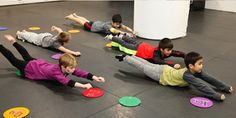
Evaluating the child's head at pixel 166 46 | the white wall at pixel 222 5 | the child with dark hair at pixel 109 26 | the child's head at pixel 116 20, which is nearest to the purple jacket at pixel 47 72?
the child's head at pixel 166 46

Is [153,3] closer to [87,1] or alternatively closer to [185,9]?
[185,9]

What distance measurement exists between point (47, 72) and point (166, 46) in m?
1.17

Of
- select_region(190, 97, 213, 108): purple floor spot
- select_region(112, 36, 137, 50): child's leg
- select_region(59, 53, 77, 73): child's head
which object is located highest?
select_region(59, 53, 77, 73): child's head

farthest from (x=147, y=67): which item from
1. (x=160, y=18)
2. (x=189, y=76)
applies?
(x=160, y=18)

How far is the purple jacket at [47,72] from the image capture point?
2.31 metres

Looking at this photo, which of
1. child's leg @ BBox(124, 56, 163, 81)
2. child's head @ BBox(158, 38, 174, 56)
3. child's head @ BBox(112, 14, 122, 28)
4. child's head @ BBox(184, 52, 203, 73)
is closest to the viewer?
child's head @ BBox(184, 52, 203, 73)

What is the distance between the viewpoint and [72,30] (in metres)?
4.34

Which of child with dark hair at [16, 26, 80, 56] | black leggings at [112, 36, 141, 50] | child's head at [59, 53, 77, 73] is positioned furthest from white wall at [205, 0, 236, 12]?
child's head at [59, 53, 77, 73]

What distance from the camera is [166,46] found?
8.90ft

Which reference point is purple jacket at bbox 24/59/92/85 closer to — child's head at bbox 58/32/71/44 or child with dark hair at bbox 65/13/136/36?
child's head at bbox 58/32/71/44

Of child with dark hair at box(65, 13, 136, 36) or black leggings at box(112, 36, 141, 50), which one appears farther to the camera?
child with dark hair at box(65, 13, 136, 36)

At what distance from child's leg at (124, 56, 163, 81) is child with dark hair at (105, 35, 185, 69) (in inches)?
10.0

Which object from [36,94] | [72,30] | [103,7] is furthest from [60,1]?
[36,94]

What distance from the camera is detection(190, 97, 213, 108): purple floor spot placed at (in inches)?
84.0
